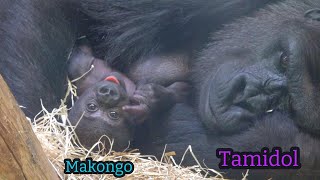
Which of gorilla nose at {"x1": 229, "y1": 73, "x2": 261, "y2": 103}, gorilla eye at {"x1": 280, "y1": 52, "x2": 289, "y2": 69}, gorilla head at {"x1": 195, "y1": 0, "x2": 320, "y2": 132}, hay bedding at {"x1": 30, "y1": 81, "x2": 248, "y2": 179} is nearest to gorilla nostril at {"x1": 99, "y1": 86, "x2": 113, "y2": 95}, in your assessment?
hay bedding at {"x1": 30, "y1": 81, "x2": 248, "y2": 179}

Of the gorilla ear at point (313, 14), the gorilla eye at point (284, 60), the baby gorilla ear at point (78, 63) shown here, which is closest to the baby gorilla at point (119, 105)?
the baby gorilla ear at point (78, 63)

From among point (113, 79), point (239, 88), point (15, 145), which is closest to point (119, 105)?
point (113, 79)

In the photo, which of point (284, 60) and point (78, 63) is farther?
point (78, 63)

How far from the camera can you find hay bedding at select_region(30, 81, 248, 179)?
90.3 inches

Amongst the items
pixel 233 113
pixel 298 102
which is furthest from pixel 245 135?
pixel 298 102

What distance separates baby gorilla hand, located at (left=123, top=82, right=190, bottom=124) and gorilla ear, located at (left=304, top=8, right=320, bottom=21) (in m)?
0.71

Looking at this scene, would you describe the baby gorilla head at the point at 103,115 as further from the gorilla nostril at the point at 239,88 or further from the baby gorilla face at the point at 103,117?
the gorilla nostril at the point at 239,88

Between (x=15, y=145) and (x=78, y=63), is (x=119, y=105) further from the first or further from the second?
(x=15, y=145)

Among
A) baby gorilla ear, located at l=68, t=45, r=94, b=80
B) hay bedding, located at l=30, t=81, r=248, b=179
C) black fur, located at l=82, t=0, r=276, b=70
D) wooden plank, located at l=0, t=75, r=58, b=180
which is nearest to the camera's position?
wooden plank, located at l=0, t=75, r=58, b=180

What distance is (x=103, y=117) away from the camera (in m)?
2.49

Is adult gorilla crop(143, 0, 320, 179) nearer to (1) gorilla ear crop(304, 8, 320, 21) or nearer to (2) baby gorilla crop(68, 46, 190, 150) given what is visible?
(1) gorilla ear crop(304, 8, 320, 21)

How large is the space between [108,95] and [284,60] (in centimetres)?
81

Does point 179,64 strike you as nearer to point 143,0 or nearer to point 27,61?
point 143,0

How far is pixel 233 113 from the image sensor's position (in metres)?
2.46
